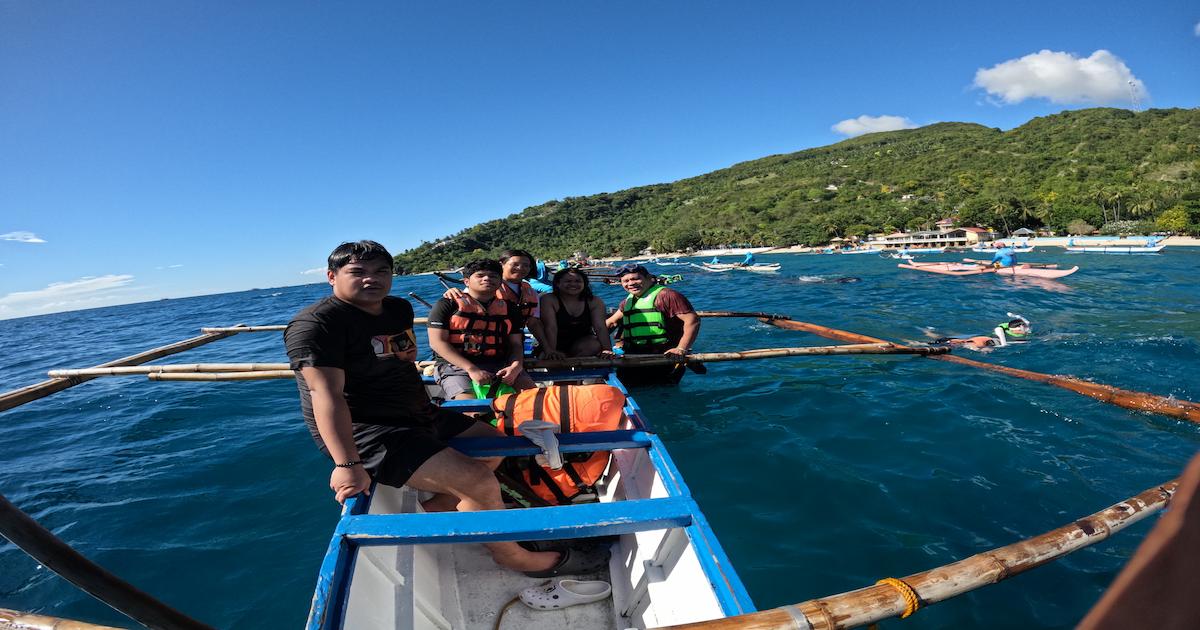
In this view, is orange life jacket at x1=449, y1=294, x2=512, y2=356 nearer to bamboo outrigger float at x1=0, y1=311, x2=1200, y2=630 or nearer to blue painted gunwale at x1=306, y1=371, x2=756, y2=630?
bamboo outrigger float at x1=0, y1=311, x2=1200, y2=630

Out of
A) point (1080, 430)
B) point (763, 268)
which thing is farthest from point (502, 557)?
point (763, 268)

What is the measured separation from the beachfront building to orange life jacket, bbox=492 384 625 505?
6313 cm

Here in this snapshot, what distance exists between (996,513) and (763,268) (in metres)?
36.4

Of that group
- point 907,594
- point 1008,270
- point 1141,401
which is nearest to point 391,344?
point 907,594

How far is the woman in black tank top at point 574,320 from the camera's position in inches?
245

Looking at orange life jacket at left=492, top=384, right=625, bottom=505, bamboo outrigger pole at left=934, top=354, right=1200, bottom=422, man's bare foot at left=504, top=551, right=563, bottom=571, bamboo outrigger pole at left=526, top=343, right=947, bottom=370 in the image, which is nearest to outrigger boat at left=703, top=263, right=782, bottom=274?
bamboo outrigger pole at left=526, top=343, right=947, bottom=370

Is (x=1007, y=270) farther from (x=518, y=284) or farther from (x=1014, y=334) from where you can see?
(x=518, y=284)

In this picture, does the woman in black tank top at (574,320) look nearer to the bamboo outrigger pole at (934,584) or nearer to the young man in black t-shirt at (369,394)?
the young man in black t-shirt at (369,394)

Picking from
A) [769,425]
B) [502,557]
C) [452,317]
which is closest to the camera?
[502,557]

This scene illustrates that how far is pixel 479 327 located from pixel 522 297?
0.81 meters

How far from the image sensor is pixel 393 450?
2850 mm

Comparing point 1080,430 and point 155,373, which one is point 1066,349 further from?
point 155,373

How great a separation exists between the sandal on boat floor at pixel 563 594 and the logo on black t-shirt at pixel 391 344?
1.87 metres

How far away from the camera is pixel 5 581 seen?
423 centimetres
